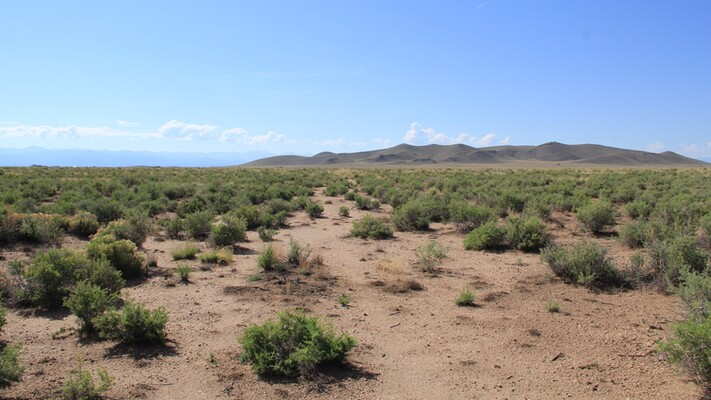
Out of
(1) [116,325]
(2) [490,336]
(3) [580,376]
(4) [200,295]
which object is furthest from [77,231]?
(3) [580,376]

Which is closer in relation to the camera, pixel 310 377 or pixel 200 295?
pixel 310 377

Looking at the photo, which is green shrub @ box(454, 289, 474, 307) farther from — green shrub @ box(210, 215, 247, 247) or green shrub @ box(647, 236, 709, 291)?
green shrub @ box(210, 215, 247, 247)

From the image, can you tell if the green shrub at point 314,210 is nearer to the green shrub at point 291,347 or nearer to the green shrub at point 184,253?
the green shrub at point 184,253

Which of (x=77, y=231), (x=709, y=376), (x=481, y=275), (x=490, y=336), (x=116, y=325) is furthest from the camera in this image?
(x=77, y=231)

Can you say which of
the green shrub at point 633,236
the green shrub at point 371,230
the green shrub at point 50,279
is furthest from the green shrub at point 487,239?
the green shrub at point 50,279

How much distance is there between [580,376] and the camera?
5.54 meters

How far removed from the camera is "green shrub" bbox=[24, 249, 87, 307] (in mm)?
7836

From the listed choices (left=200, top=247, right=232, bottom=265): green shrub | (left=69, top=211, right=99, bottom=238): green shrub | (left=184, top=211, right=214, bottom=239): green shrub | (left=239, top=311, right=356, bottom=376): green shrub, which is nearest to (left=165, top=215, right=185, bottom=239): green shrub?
(left=184, top=211, right=214, bottom=239): green shrub

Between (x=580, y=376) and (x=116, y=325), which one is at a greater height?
(x=116, y=325)

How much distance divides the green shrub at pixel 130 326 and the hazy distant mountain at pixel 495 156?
148709 millimetres

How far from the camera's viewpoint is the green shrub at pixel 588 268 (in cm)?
916

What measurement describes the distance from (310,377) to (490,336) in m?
2.80

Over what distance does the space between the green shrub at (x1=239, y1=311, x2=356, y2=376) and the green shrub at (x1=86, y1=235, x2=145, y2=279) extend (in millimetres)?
5095

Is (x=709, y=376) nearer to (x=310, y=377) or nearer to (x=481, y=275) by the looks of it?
(x=310, y=377)
